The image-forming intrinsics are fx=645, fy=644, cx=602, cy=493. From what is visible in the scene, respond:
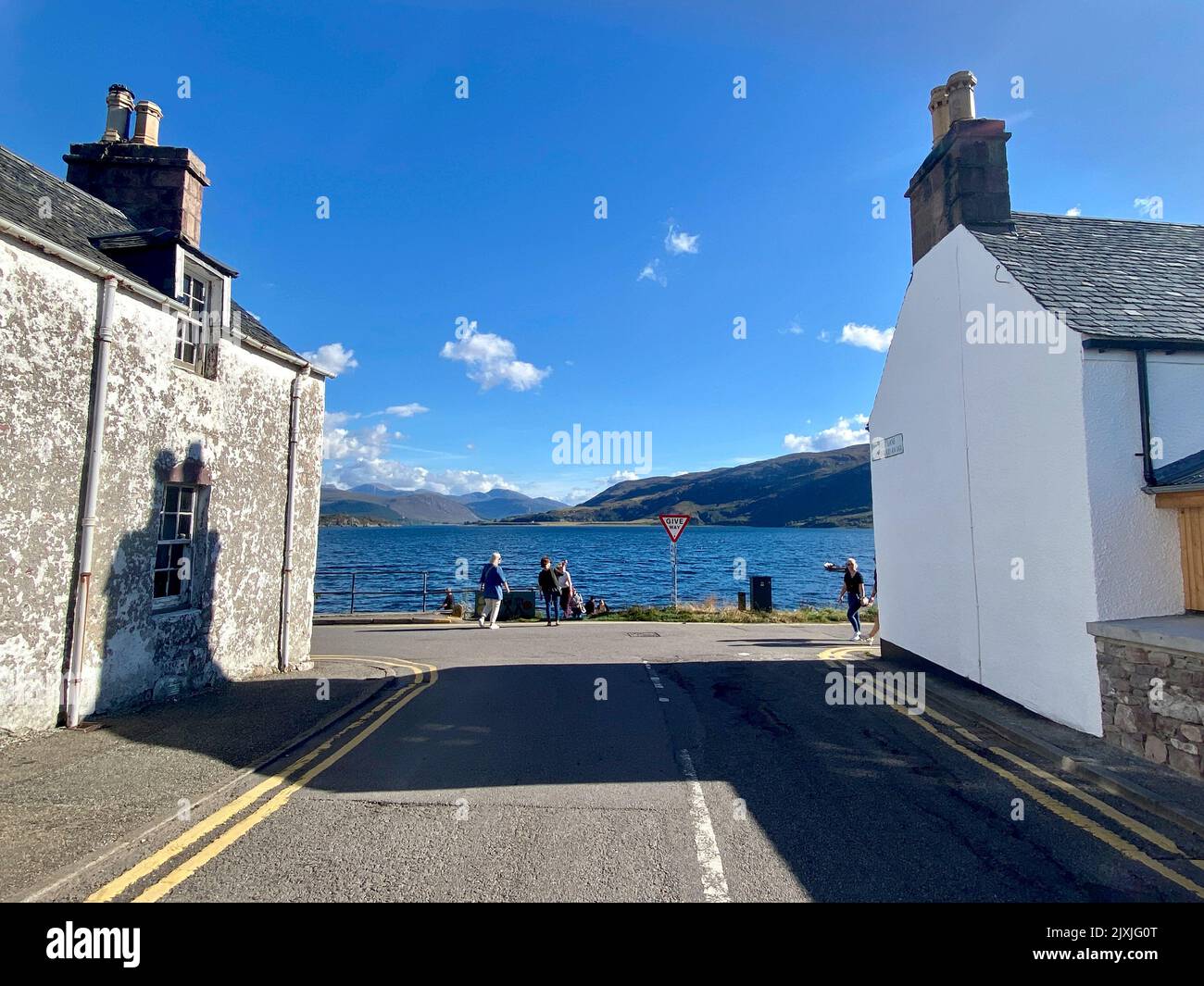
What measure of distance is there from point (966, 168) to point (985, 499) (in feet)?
17.9

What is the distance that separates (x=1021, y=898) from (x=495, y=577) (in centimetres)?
1439

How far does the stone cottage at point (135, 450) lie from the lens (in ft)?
21.2

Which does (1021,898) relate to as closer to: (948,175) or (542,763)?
(542,763)

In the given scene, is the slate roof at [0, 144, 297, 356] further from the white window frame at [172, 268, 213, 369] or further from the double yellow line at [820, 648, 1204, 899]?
the double yellow line at [820, 648, 1204, 899]

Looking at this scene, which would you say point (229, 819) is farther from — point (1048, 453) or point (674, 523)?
point (674, 523)

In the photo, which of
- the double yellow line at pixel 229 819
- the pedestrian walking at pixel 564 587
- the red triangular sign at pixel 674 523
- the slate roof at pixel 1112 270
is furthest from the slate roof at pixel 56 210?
the red triangular sign at pixel 674 523

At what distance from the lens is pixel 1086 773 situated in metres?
5.95

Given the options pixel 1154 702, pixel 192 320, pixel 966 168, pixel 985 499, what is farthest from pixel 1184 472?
pixel 192 320

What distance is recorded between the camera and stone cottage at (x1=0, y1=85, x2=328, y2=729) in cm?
647

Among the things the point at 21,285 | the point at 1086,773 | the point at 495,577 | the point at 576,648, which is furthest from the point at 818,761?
the point at 495,577

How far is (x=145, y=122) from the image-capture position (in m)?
11.2

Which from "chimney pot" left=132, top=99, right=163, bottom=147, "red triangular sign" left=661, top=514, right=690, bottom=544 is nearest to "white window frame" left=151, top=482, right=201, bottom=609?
"chimney pot" left=132, top=99, right=163, bottom=147

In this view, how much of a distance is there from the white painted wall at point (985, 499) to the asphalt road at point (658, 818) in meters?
1.46

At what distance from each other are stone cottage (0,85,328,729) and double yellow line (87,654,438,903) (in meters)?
2.78
